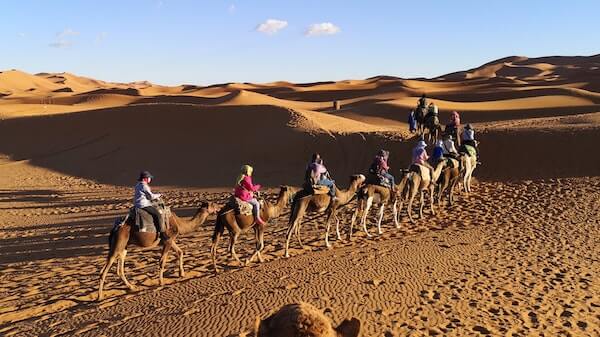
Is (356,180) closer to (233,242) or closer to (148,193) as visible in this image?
(233,242)

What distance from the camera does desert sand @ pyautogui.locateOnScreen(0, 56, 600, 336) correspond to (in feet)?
27.4

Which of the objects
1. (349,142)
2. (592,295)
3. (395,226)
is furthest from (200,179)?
(592,295)

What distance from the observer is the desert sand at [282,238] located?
27.4 ft

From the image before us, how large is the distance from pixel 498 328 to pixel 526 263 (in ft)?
12.1

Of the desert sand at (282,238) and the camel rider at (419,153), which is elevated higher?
the camel rider at (419,153)

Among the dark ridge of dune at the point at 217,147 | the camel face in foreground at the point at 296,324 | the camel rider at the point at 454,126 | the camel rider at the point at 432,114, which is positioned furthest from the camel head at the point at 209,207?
the camel rider at the point at 432,114

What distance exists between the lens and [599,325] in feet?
26.0

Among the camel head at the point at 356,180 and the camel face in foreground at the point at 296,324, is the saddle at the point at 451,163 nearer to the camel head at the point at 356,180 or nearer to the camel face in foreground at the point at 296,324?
the camel head at the point at 356,180

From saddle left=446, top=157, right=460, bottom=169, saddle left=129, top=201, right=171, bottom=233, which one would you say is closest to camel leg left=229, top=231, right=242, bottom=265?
saddle left=129, top=201, right=171, bottom=233

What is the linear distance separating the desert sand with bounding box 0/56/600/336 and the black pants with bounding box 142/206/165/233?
1.12 meters

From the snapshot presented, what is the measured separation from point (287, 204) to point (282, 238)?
5.39 ft

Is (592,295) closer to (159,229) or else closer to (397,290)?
(397,290)

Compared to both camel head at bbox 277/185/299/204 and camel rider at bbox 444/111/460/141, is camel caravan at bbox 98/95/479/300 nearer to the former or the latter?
camel head at bbox 277/185/299/204

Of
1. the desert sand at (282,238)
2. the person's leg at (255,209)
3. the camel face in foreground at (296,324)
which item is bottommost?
the desert sand at (282,238)
